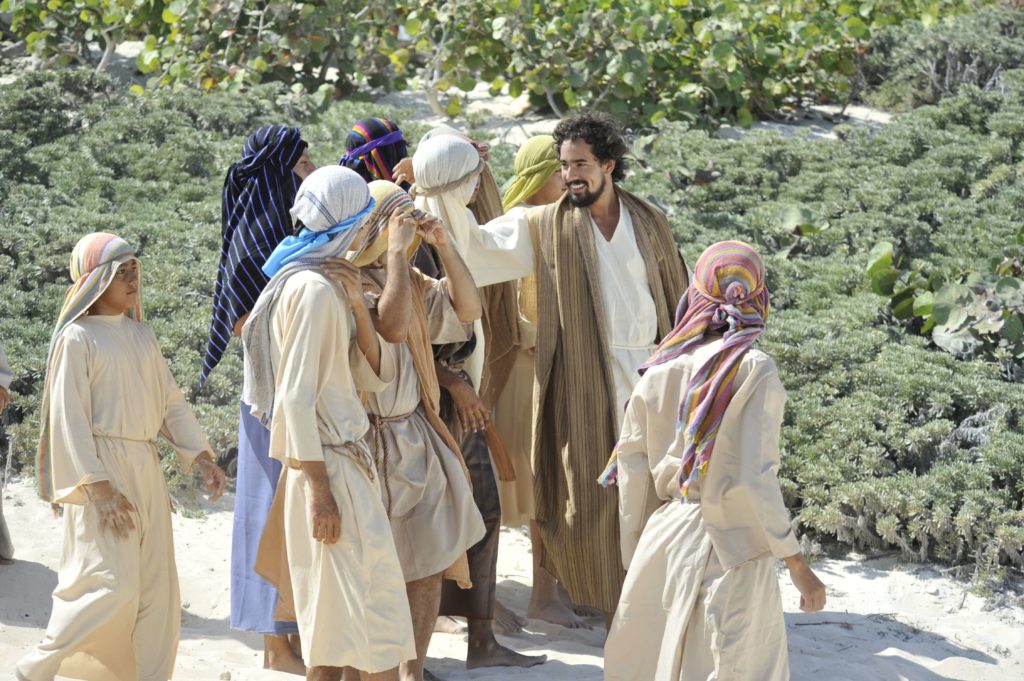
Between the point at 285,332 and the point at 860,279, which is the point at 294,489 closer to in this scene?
the point at 285,332

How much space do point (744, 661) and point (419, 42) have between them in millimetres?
7158

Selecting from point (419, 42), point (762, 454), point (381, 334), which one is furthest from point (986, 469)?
point (419, 42)

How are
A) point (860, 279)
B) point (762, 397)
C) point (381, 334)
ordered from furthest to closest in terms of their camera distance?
point (860, 279) → point (381, 334) → point (762, 397)

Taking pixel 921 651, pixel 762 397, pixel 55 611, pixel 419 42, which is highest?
pixel 419 42

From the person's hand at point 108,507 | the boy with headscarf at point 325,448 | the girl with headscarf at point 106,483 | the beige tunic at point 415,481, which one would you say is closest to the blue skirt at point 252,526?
the girl with headscarf at point 106,483

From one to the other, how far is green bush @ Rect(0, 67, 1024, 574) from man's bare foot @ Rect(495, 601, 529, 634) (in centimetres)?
135

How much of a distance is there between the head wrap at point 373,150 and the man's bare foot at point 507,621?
1654 millimetres

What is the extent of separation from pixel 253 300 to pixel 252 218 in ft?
0.92

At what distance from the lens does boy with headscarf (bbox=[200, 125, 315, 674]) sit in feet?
14.9

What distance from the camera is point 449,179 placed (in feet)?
15.2

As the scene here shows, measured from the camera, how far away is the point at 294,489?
3729mm

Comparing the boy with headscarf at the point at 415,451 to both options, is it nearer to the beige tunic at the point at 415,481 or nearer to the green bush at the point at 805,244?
the beige tunic at the point at 415,481

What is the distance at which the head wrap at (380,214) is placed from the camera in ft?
13.0

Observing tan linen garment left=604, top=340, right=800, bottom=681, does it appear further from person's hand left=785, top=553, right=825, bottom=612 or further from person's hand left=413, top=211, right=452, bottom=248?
person's hand left=413, top=211, right=452, bottom=248
